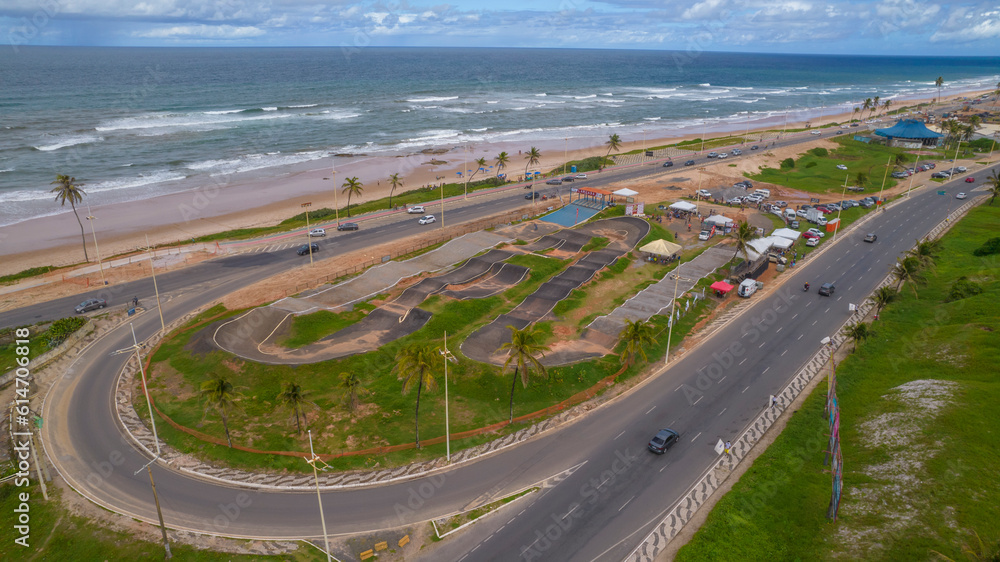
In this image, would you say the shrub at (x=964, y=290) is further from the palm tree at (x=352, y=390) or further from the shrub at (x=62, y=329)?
the shrub at (x=62, y=329)

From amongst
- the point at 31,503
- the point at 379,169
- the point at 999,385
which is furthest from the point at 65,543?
the point at 379,169

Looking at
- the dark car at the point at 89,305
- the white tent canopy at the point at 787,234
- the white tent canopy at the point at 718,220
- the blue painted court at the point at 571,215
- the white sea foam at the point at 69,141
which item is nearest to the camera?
the dark car at the point at 89,305

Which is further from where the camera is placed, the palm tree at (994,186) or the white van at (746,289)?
the palm tree at (994,186)

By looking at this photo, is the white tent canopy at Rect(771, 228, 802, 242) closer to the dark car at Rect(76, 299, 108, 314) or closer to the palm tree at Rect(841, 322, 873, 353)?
the palm tree at Rect(841, 322, 873, 353)

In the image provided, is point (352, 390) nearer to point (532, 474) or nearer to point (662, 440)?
point (532, 474)

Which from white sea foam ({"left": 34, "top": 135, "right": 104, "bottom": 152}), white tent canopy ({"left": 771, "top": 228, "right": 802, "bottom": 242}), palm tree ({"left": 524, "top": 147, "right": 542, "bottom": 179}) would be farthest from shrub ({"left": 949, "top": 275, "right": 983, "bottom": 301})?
white sea foam ({"left": 34, "top": 135, "right": 104, "bottom": 152})

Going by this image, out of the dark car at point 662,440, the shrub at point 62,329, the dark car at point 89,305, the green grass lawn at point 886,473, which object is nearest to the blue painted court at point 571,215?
the green grass lawn at point 886,473
